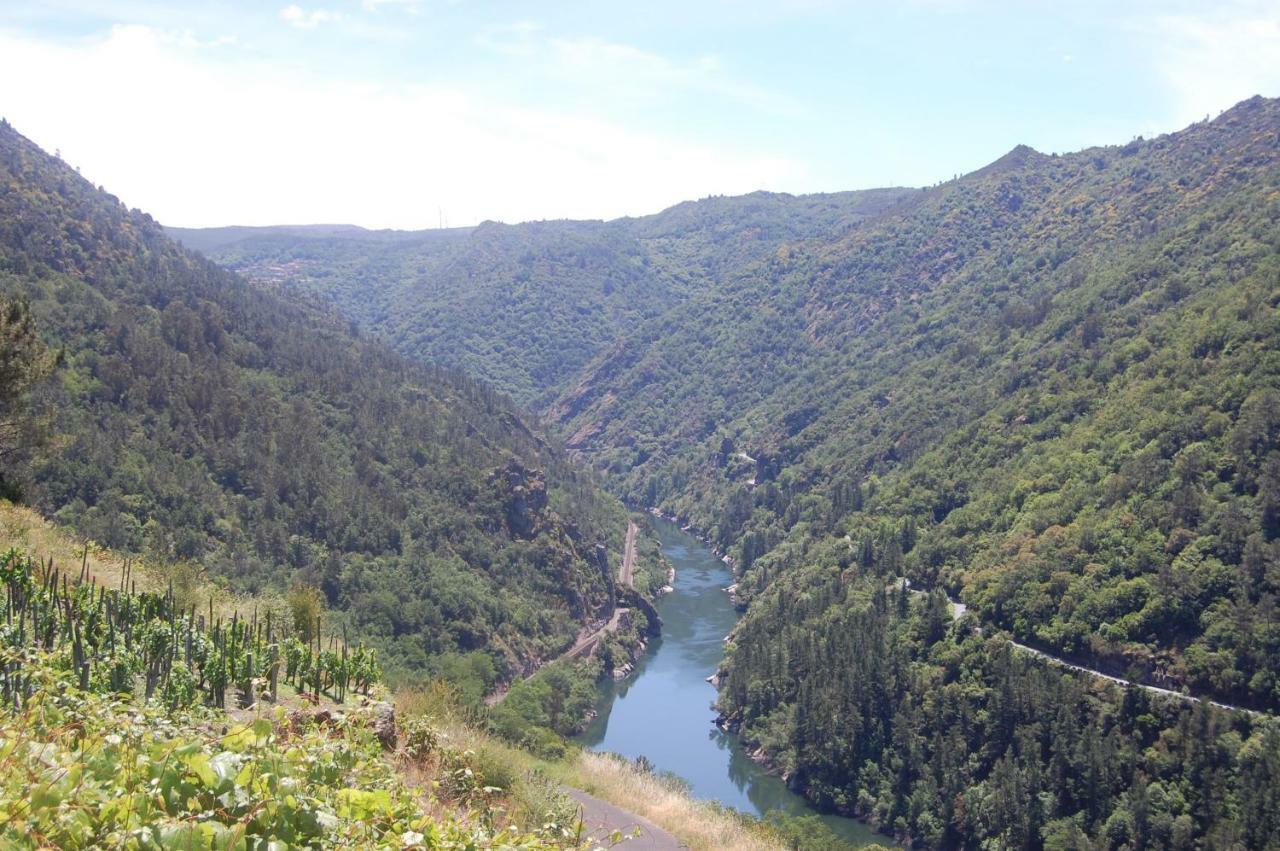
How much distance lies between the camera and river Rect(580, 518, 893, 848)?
6097 cm

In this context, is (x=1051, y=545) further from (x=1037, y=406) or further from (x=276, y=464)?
(x=276, y=464)

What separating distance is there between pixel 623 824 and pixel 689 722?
57.2 metres

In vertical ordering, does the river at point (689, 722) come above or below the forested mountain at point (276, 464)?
below

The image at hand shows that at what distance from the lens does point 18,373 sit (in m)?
22.8

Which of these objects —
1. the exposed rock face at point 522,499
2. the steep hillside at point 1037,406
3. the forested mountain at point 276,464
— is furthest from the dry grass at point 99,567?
the exposed rock face at point 522,499

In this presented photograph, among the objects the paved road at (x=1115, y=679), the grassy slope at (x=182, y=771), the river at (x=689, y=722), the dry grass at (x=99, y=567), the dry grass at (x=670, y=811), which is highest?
the grassy slope at (x=182, y=771)

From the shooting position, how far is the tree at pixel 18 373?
74.0ft

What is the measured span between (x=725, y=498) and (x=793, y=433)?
15.5m

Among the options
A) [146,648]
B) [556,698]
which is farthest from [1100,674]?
[146,648]

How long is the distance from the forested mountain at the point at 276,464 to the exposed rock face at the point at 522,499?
0.22 metres

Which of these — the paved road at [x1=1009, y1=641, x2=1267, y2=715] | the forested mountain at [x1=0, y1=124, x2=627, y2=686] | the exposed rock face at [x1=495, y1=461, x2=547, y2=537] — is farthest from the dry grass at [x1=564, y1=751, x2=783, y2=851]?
the exposed rock face at [x1=495, y1=461, x2=547, y2=537]

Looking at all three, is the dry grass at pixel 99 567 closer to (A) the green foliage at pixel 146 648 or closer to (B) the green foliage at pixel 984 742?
(A) the green foliage at pixel 146 648

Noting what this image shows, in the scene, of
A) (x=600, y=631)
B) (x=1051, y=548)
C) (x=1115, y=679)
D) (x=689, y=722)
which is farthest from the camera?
(x=600, y=631)

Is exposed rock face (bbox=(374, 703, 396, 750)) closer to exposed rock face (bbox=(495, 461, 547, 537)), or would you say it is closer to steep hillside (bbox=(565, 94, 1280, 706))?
steep hillside (bbox=(565, 94, 1280, 706))
